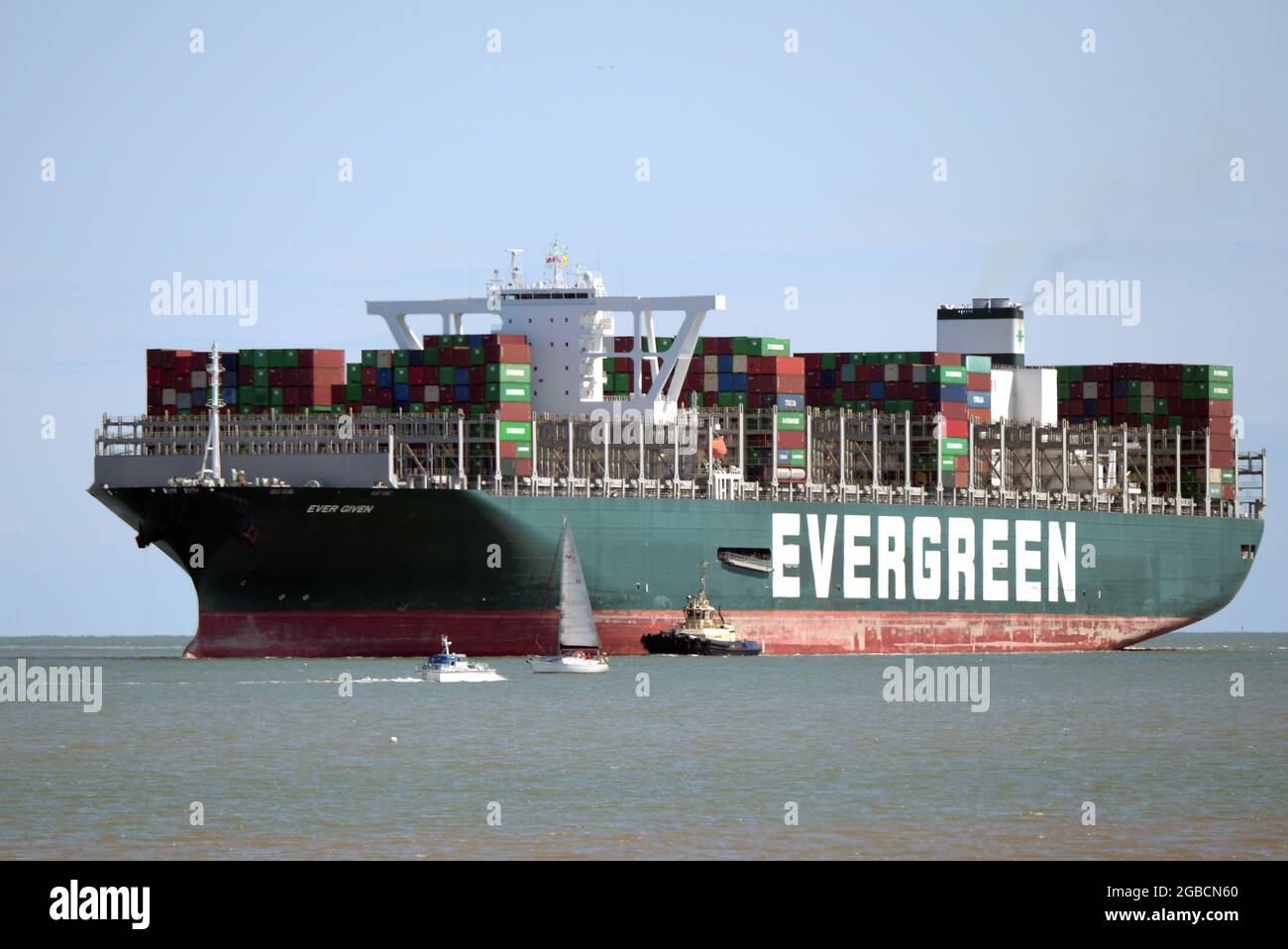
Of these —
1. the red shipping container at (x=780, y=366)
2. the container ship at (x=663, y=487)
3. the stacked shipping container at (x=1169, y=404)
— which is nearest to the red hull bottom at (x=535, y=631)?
the container ship at (x=663, y=487)

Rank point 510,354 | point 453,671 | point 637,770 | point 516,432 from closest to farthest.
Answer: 1. point 637,770
2. point 453,671
3. point 516,432
4. point 510,354

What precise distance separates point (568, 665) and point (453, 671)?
4.93 m

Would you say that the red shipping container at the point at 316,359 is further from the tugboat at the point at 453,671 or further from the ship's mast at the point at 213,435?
the tugboat at the point at 453,671

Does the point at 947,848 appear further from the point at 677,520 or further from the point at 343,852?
the point at 677,520

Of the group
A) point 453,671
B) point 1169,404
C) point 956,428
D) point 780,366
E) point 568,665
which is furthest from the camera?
point 1169,404

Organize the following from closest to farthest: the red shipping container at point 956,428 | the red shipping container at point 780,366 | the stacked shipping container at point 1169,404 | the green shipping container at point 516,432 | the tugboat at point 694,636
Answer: the green shipping container at point 516,432
the tugboat at point 694,636
the red shipping container at point 780,366
the red shipping container at point 956,428
the stacked shipping container at point 1169,404

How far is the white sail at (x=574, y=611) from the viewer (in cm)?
7075

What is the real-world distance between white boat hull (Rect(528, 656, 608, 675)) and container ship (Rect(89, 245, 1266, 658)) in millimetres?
2145

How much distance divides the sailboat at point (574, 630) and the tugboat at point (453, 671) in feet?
9.92

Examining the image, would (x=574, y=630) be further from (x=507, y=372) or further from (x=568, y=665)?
(x=507, y=372)

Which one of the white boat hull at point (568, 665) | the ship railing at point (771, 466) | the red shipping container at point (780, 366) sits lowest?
the white boat hull at point (568, 665)

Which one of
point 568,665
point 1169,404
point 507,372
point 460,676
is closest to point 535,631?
point 568,665

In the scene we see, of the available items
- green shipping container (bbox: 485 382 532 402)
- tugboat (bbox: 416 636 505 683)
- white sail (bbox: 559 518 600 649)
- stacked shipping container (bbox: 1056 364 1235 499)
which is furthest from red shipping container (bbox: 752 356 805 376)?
tugboat (bbox: 416 636 505 683)

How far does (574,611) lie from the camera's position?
233 feet
